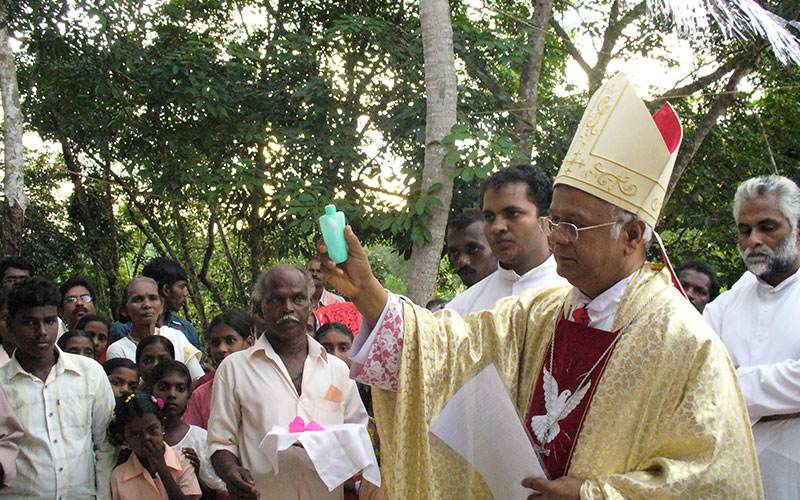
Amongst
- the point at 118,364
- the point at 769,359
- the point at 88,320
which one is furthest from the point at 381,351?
the point at 88,320

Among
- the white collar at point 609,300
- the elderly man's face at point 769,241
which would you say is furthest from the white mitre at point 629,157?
the elderly man's face at point 769,241

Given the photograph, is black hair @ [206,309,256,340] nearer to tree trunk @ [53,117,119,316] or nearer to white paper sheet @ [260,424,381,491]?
white paper sheet @ [260,424,381,491]

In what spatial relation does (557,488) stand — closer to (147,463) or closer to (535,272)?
(535,272)

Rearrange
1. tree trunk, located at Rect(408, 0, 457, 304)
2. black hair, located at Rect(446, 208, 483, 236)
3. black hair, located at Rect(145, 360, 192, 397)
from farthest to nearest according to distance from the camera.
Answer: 1. tree trunk, located at Rect(408, 0, 457, 304)
2. black hair, located at Rect(446, 208, 483, 236)
3. black hair, located at Rect(145, 360, 192, 397)

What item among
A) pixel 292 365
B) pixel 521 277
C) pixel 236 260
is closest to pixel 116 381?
pixel 292 365

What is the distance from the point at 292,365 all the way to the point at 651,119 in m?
2.39

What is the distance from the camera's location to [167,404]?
14.8ft

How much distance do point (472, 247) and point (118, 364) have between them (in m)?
2.47

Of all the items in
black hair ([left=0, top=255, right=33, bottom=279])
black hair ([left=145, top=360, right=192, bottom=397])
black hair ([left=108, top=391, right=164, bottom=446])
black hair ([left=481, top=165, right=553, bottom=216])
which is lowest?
black hair ([left=108, top=391, right=164, bottom=446])

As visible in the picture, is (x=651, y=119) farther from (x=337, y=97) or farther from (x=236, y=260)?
(x=236, y=260)

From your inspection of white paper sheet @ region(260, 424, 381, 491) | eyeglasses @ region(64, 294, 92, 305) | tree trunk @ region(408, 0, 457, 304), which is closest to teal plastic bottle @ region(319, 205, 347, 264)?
white paper sheet @ region(260, 424, 381, 491)

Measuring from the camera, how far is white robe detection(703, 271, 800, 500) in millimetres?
3312

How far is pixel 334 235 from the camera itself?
8.02 ft

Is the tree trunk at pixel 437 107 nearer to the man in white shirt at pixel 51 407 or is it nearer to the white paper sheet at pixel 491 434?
the man in white shirt at pixel 51 407
